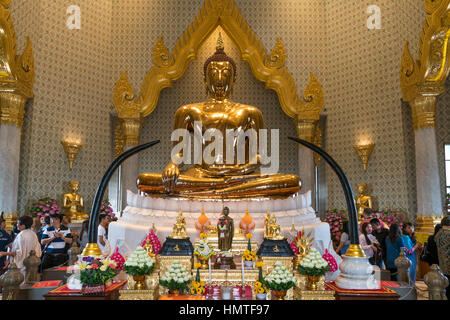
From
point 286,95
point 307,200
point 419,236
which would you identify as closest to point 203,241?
point 307,200

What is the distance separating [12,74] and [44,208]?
95.0 inches

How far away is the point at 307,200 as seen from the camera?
16.3ft

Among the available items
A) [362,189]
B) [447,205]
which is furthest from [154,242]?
[447,205]

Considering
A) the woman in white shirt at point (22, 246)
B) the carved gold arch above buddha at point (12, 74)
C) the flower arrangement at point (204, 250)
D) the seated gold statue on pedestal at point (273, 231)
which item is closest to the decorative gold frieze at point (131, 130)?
the carved gold arch above buddha at point (12, 74)

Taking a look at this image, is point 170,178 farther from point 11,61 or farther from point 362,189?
point 362,189

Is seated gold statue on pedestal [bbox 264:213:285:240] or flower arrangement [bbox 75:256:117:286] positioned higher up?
seated gold statue on pedestal [bbox 264:213:285:240]

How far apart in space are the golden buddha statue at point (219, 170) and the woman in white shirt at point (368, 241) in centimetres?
94

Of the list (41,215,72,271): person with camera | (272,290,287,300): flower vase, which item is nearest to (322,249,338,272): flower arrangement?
(272,290,287,300): flower vase

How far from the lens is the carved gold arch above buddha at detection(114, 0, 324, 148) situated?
26.9 ft

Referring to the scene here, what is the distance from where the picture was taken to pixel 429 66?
658 centimetres

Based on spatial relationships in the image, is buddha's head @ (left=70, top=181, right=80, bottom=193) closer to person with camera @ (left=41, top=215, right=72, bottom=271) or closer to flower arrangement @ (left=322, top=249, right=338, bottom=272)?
person with camera @ (left=41, top=215, right=72, bottom=271)

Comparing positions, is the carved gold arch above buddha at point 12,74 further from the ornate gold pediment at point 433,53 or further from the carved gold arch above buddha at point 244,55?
the ornate gold pediment at point 433,53

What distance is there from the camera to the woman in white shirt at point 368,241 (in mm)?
Result: 4371

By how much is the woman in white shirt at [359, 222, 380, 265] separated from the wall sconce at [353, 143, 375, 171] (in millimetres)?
3761
